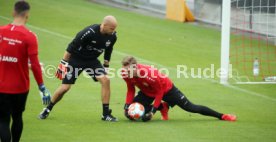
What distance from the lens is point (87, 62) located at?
13062mm

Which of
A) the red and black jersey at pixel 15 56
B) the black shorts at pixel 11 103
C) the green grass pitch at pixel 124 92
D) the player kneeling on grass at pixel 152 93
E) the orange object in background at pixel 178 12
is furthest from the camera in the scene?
the orange object in background at pixel 178 12

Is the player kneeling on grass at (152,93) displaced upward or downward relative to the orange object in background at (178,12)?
downward

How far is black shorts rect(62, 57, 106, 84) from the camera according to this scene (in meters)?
12.9

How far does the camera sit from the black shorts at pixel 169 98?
12.9 metres

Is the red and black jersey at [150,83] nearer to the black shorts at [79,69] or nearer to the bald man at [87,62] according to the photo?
the bald man at [87,62]

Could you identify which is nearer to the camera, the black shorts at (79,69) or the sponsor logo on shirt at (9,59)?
the sponsor logo on shirt at (9,59)

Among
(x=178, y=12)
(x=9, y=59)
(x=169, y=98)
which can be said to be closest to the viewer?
(x=9, y=59)

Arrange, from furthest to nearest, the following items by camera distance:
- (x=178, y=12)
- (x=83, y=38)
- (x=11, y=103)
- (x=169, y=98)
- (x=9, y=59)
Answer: (x=178, y=12) < (x=169, y=98) < (x=83, y=38) < (x=11, y=103) < (x=9, y=59)

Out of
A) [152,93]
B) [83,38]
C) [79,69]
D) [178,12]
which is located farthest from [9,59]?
[178,12]

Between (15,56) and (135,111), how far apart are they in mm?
3803

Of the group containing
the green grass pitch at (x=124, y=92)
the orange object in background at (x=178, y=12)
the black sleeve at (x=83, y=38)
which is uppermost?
the orange object in background at (x=178, y=12)

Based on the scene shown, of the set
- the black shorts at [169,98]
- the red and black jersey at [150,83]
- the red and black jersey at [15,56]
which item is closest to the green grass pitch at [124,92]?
the black shorts at [169,98]

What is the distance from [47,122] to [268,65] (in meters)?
10.9

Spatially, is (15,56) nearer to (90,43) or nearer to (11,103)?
(11,103)
